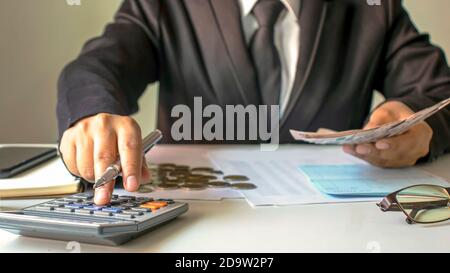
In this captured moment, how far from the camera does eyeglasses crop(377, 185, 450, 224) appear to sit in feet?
1.60

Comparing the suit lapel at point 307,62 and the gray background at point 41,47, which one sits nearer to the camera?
the gray background at point 41,47

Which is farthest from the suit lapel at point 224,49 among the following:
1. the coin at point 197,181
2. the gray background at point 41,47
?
the coin at point 197,181

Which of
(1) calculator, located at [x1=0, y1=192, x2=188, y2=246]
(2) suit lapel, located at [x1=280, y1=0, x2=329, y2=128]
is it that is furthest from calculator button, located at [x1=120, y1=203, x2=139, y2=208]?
(2) suit lapel, located at [x1=280, y1=0, x2=329, y2=128]

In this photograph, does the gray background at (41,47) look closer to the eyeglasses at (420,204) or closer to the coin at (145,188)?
the coin at (145,188)

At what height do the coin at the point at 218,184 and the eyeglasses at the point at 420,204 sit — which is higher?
the eyeglasses at the point at 420,204

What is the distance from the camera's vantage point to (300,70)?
3.34ft

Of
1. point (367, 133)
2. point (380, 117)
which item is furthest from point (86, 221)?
point (380, 117)

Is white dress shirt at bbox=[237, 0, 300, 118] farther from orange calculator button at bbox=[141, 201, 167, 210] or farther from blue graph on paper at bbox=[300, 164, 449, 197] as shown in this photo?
orange calculator button at bbox=[141, 201, 167, 210]

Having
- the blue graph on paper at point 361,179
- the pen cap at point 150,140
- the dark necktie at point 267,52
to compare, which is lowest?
the blue graph on paper at point 361,179

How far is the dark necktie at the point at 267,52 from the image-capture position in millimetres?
993

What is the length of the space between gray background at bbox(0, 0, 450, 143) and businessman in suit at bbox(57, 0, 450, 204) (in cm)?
10
